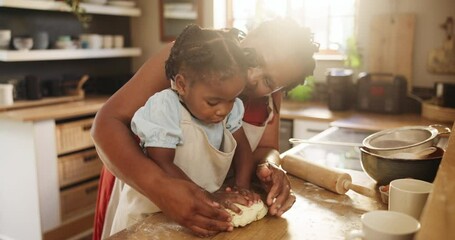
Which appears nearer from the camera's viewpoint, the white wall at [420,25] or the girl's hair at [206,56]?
the girl's hair at [206,56]

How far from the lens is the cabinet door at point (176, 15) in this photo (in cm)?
353

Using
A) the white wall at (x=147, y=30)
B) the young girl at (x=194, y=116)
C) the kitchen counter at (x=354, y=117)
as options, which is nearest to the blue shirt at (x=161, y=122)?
the young girl at (x=194, y=116)

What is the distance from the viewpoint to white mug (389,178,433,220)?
2.83 ft

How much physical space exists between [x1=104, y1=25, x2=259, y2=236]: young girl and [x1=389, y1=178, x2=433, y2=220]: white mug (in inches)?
11.7

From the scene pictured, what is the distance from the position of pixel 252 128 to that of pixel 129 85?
405 mm

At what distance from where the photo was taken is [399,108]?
2.81 m

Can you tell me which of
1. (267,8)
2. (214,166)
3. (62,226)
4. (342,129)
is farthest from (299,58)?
(267,8)

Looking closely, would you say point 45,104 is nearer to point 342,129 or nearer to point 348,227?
point 342,129

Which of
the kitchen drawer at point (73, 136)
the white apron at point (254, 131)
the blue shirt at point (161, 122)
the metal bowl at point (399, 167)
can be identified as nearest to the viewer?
the blue shirt at point (161, 122)

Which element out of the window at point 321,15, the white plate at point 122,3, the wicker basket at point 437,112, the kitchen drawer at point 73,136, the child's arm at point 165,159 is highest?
the white plate at point 122,3

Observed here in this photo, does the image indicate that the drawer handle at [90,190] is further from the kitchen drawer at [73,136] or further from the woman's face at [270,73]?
the woman's face at [270,73]

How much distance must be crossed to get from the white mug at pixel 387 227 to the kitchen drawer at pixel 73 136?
2.26m

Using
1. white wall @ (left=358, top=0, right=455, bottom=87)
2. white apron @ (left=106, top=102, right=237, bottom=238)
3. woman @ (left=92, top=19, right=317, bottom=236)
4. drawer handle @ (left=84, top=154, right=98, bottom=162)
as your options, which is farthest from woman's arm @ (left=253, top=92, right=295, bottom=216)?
white wall @ (left=358, top=0, right=455, bottom=87)

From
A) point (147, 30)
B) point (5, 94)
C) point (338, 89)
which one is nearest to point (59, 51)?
point (5, 94)
